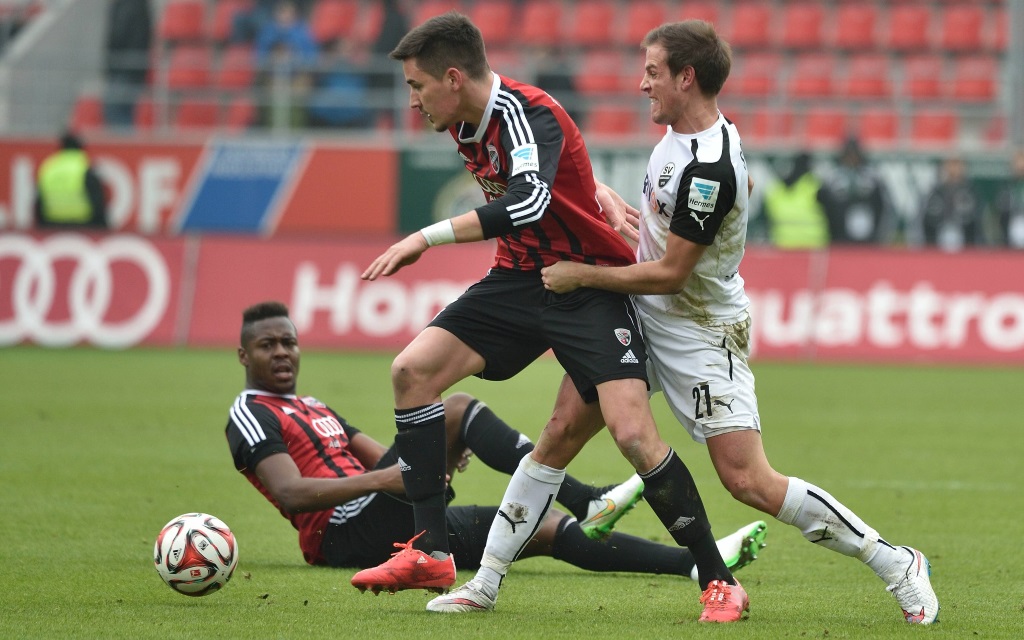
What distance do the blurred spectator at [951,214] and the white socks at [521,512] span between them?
1546 cm

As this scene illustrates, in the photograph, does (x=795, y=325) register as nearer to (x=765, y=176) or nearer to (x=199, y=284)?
(x=765, y=176)

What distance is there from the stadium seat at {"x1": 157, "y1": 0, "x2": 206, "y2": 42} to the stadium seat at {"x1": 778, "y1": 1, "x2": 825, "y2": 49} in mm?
9420

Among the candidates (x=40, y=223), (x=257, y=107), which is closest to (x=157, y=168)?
(x=257, y=107)

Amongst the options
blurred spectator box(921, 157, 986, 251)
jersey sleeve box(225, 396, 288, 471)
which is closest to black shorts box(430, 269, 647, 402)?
jersey sleeve box(225, 396, 288, 471)

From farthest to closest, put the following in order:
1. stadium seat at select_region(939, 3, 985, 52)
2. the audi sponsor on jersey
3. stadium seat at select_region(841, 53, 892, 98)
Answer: stadium seat at select_region(939, 3, 985, 52)
stadium seat at select_region(841, 53, 892, 98)
the audi sponsor on jersey

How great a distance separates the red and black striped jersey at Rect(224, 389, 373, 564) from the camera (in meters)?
6.23

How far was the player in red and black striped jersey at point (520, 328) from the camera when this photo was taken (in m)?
5.34

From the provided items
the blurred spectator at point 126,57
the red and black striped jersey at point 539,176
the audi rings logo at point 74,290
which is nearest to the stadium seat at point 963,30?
the blurred spectator at point 126,57

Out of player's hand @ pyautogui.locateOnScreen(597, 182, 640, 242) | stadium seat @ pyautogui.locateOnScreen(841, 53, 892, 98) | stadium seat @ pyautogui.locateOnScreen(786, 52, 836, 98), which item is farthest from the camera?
stadium seat @ pyautogui.locateOnScreen(786, 52, 836, 98)

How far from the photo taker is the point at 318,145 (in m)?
21.8

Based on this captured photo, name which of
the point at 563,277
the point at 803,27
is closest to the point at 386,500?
the point at 563,277

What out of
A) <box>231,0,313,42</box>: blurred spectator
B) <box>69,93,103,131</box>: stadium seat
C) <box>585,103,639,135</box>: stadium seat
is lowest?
<box>69,93,103,131</box>: stadium seat

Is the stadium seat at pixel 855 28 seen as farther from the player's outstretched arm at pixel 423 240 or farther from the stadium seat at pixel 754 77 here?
the player's outstretched arm at pixel 423 240

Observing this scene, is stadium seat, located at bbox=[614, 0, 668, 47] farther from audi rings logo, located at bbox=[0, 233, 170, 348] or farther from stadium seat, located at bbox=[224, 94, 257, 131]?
audi rings logo, located at bbox=[0, 233, 170, 348]
